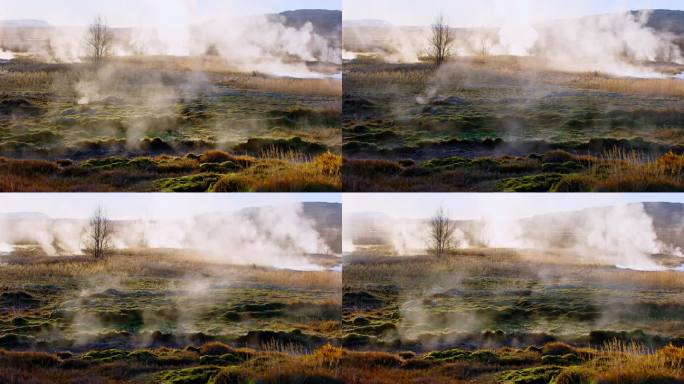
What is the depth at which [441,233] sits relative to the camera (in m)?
11.0

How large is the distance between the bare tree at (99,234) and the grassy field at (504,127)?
3215mm

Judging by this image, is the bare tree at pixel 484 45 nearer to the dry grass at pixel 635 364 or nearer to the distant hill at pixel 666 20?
the distant hill at pixel 666 20

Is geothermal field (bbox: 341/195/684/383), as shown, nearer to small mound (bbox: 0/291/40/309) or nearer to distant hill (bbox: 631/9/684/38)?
distant hill (bbox: 631/9/684/38)

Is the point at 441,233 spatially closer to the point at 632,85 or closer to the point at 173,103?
the point at 632,85

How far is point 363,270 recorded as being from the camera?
10.9 metres

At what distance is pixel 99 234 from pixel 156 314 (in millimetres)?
1299

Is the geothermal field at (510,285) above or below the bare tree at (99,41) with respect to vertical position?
below

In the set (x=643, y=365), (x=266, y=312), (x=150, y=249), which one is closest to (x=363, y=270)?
(x=266, y=312)

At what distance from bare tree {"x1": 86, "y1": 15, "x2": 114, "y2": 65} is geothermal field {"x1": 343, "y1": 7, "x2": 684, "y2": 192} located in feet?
10.3

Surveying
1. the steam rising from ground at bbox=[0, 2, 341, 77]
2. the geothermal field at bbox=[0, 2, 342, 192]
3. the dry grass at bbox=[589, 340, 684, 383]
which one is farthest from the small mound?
the dry grass at bbox=[589, 340, 684, 383]

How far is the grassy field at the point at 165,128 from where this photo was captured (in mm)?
10883

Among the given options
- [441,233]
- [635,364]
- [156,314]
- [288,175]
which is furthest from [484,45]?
[156,314]

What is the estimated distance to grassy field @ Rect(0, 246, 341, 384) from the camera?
426 inches

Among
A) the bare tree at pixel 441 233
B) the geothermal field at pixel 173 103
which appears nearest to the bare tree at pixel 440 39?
the geothermal field at pixel 173 103
